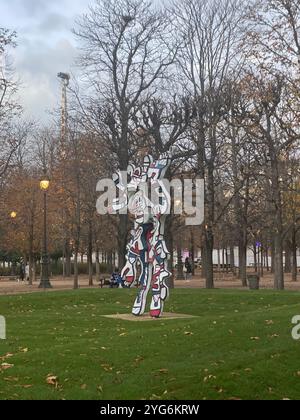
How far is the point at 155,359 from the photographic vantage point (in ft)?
29.8

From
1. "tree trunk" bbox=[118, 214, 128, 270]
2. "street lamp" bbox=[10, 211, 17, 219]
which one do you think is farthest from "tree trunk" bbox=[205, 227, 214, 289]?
"street lamp" bbox=[10, 211, 17, 219]

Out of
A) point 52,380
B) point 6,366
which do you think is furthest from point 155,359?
point 6,366

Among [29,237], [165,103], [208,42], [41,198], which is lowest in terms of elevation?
[29,237]

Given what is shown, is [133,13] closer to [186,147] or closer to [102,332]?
[186,147]

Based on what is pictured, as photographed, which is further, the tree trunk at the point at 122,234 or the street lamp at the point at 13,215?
the street lamp at the point at 13,215

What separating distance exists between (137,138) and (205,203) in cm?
482

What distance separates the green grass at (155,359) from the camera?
7363 millimetres

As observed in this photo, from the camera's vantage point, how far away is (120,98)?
1219 inches

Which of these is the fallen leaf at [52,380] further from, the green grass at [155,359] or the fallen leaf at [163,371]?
the fallen leaf at [163,371]

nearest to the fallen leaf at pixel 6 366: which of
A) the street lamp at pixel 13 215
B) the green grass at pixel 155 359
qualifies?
the green grass at pixel 155 359

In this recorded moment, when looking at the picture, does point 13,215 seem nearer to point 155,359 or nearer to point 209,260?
point 209,260

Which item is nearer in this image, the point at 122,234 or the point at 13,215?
the point at 122,234

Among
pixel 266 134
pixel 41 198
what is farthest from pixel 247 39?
pixel 41 198

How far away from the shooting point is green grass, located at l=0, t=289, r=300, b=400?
736 centimetres
